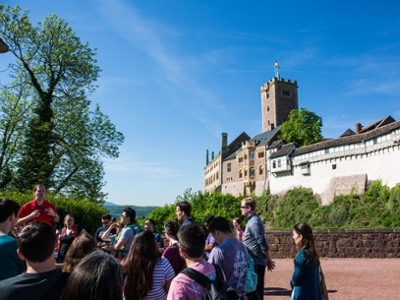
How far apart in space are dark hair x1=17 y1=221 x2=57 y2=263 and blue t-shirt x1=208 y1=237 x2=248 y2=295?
2.07m

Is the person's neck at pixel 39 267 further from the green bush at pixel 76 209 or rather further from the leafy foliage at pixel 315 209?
the leafy foliage at pixel 315 209

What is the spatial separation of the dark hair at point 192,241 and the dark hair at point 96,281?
61.1 inches

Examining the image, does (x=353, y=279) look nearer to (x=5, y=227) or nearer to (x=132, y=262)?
(x=132, y=262)

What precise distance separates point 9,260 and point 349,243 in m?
16.5

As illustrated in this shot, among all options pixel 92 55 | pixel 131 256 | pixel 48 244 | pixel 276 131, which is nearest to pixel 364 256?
pixel 131 256

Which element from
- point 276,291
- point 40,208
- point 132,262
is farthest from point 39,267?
point 276,291

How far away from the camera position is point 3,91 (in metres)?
23.0

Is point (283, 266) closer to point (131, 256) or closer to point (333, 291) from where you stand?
point (333, 291)

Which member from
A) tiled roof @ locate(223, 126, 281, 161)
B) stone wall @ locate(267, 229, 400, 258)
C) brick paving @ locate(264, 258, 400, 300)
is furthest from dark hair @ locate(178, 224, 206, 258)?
tiled roof @ locate(223, 126, 281, 161)

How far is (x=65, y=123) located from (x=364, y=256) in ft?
63.2

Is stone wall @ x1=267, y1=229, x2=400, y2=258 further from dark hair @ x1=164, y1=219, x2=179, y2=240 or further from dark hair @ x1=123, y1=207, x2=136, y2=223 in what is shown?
dark hair @ x1=164, y1=219, x2=179, y2=240

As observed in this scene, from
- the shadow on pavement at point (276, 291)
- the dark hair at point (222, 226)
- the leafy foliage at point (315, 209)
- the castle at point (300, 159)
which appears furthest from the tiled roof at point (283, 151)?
the dark hair at point (222, 226)

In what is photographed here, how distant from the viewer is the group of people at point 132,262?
5.53ft

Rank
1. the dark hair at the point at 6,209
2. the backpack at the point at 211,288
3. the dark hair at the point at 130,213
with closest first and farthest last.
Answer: the backpack at the point at 211,288
the dark hair at the point at 6,209
the dark hair at the point at 130,213
